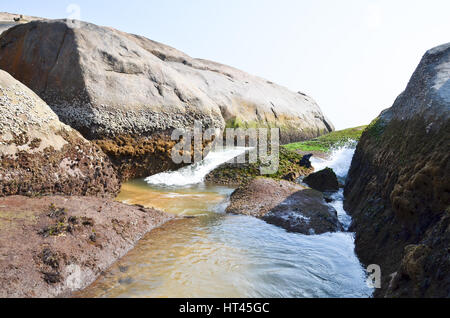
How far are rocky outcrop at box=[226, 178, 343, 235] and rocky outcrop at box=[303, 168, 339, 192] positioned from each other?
1976mm

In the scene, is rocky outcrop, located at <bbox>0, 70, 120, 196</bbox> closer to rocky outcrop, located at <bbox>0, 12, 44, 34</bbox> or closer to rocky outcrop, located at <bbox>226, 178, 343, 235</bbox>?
rocky outcrop, located at <bbox>226, 178, 343, 235</bbox>

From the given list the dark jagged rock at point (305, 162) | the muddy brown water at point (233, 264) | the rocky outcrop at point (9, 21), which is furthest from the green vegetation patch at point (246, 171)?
the rocky outcrop at point (9, 21)

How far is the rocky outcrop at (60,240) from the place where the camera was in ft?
12.5

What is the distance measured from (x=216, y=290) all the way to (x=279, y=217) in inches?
130

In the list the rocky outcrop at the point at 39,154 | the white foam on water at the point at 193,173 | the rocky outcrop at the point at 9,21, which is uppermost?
the rocky outcrop at the point at 9,21

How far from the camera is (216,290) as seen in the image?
12.9 ft

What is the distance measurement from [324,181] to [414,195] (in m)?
6.32

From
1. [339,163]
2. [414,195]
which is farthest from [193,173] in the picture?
[414,195]

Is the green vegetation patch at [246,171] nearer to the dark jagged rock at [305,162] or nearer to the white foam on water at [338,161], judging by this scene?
the dark jagged rock at [305,162]

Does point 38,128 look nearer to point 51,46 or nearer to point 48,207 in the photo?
point 48,207

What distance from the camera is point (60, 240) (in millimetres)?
4516

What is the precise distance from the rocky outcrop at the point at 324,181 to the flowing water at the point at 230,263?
2.59 meters

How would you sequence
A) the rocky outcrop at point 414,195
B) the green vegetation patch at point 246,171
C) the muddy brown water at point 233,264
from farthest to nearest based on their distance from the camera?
1. the green vegetation patch at point 246,171
2. the muddy brown water at point 233,264
3. the rocky outcrop at point 414,195

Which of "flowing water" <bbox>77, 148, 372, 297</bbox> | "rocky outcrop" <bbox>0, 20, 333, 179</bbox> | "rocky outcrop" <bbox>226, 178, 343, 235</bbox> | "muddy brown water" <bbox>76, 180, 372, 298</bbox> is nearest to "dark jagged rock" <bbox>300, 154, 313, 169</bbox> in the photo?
"rocky outcrop" <bbox>0, 20, 333, 179</bbox>
